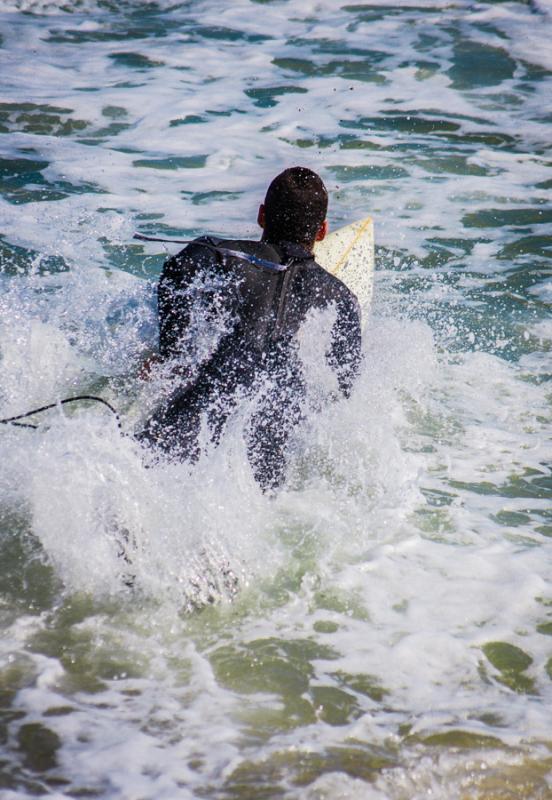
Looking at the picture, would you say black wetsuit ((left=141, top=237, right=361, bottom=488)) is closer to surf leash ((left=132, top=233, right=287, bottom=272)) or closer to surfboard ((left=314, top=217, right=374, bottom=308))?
surf leash ((left=132, top=233, right=287, bottom=272))

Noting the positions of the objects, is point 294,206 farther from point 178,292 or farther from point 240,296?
point 178,292

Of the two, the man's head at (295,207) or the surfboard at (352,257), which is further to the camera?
the surfboard at (352,257)

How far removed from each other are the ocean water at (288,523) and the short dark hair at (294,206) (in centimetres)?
52

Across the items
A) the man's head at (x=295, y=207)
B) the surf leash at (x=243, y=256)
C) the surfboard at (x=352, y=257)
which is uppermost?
the man's head at (x=295, y=207)

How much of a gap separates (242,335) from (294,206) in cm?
72

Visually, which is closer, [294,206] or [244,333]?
[244,333]

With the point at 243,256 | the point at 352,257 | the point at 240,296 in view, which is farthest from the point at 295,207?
the point at 352,257

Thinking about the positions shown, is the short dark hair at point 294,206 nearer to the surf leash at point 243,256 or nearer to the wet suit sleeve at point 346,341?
the surf leash at point 243,256

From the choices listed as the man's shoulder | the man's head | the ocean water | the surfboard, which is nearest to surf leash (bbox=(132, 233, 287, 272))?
the man's shoulder

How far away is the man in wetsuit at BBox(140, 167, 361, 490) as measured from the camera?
405cm

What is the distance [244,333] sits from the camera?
411 centimetres

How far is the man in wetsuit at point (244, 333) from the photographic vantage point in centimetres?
405

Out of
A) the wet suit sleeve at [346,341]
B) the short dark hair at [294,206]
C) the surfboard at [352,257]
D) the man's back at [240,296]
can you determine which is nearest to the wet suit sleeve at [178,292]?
the man's back at [240,296]

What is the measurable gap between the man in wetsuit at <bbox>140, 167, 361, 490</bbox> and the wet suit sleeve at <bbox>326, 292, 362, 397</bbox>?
0.03 feet
